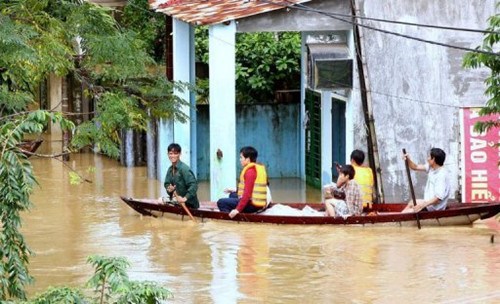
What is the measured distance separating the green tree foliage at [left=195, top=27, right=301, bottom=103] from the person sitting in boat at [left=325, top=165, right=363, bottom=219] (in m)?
7.82

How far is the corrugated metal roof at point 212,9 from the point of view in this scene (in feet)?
60.9

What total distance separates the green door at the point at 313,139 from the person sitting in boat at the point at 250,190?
5.23 metres

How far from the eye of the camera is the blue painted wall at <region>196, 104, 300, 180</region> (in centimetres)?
2405

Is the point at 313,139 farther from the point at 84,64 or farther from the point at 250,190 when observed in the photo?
the point at 84,64

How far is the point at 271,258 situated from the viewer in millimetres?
15133

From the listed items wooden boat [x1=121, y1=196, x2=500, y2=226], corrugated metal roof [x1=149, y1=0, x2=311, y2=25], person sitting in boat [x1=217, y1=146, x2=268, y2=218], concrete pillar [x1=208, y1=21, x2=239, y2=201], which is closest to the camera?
wooden boat [x1=121, y1=196, x2=500, y2=226]

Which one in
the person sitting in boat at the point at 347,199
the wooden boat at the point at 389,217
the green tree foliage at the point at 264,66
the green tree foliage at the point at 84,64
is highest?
the green tree foliage at the point at 264,66

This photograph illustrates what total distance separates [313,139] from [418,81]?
402 centimetres

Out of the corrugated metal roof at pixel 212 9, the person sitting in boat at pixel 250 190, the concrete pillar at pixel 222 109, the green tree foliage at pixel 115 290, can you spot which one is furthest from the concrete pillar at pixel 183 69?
the green tree foliage at pixel 115 290

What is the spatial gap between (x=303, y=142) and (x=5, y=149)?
49.7 ft

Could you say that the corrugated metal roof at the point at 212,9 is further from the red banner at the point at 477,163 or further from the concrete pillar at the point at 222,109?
the red banner at the point at 477,163

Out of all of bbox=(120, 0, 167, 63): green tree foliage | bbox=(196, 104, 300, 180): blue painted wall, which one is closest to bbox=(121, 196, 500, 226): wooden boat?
bbox=(196, 104, 300, 180): blue painted wall

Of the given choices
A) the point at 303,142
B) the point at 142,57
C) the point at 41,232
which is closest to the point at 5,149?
the point at 142,57

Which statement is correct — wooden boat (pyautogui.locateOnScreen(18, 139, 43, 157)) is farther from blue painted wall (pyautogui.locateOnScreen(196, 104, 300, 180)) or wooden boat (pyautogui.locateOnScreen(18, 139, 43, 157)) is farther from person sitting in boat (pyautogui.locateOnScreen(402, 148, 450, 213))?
blue painted wall (pyautogui.locateOnScreen(196, 104, 300, 180))
